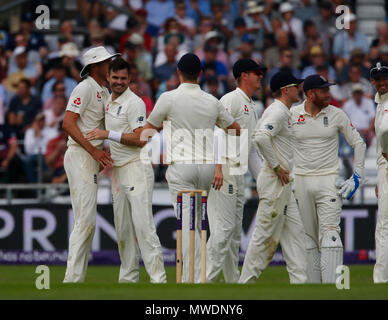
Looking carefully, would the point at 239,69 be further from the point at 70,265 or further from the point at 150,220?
the point at 70,265

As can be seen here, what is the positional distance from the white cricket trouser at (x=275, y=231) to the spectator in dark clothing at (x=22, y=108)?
717 centimetres

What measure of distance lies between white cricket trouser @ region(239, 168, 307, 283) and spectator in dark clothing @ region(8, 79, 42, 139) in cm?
717

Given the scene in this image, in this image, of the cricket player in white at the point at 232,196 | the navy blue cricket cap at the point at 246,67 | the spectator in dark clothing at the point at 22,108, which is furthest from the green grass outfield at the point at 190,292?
the spectator in dark clothing at the point at 22,108

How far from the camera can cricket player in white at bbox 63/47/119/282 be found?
10102 mm

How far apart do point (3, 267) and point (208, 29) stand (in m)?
6.83

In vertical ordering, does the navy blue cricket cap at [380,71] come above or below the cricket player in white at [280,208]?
above

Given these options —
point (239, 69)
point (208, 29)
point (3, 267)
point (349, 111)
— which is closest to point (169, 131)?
point (239, 69)

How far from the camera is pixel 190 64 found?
9.89 m

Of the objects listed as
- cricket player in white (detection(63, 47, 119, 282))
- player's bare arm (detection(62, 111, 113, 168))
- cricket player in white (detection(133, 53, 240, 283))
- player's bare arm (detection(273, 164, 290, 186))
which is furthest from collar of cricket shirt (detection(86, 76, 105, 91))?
player's bare arm (detection(273, 164, 290, 186))

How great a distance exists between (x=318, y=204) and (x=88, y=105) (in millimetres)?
2807

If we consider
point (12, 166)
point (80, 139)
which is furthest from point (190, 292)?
point (12, 166)

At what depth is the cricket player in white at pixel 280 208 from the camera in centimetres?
1069

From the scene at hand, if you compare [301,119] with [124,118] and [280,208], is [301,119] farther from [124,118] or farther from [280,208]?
[124,118]

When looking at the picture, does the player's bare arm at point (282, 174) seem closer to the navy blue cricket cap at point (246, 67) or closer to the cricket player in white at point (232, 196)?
the cricket player in white at point (232, 196)
